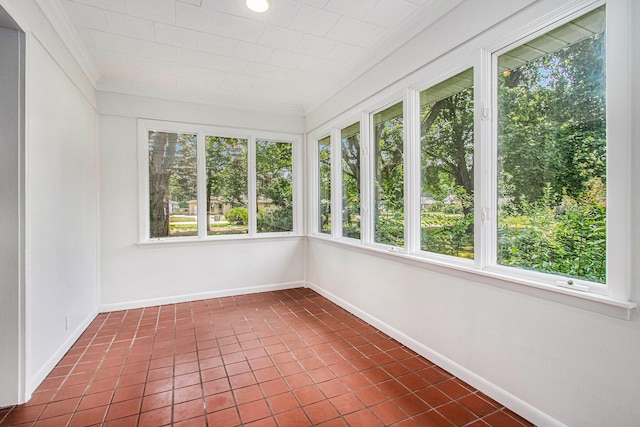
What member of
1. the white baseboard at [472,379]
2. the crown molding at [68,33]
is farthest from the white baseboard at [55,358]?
the white baseboard at [472,379]

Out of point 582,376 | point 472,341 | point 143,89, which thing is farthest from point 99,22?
point 582,376

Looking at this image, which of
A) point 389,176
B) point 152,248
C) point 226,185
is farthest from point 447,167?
point 152,248

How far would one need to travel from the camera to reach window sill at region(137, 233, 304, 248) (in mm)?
4008

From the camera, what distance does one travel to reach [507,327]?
1.97m

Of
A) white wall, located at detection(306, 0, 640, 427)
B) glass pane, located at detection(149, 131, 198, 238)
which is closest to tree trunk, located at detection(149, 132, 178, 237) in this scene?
glass pane, located at detection(149, 131, 198, 238)

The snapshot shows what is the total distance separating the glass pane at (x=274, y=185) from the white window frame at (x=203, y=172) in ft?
0.21

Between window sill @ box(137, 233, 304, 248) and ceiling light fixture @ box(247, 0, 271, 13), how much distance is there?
112 inches

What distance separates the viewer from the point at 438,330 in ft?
8.14

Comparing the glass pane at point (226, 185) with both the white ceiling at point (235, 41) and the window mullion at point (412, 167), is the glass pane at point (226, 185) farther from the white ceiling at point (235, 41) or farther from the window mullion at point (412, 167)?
the window mullion at point (412, 167)

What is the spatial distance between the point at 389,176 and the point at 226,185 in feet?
7.73

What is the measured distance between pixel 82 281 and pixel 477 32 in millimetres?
4113

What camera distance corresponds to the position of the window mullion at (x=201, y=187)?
4.23m

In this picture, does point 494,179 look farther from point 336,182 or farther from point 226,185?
point 226,185

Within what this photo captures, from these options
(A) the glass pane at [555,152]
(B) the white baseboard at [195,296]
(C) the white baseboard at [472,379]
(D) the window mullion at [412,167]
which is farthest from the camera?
(B) the white baseboard at [195,296]
